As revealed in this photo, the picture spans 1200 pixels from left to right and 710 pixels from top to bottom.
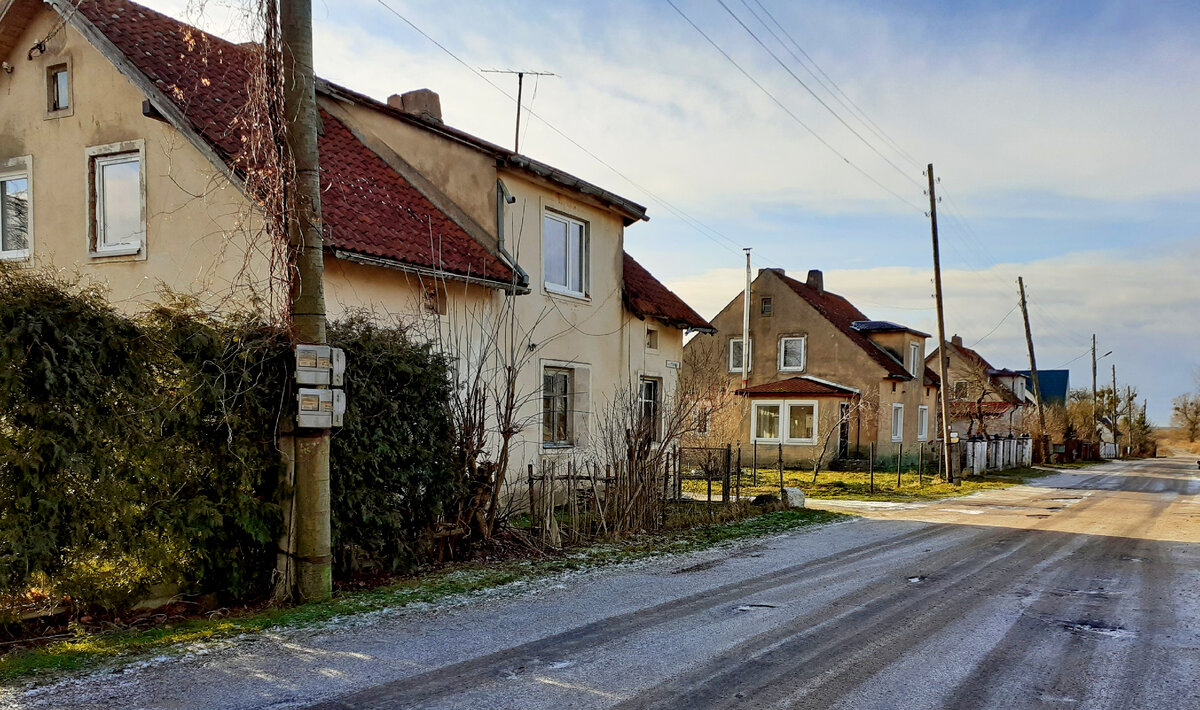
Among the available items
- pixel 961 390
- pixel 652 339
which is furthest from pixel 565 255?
pixel 961 390

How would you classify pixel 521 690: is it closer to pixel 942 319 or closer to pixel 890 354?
pixel 942 319

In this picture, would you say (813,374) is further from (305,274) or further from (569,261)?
(305,274)

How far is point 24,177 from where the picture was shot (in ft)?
42.4

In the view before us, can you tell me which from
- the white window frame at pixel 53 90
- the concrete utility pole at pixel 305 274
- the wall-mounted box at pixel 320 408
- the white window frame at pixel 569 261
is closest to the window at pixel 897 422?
the white window frame at pixel 569 261

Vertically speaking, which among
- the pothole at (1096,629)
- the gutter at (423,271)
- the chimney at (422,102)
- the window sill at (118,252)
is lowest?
the pothole at (1096,629)

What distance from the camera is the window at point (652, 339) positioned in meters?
18.8

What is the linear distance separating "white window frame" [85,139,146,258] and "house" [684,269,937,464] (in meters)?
22.6

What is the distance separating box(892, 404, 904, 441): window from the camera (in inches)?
1347

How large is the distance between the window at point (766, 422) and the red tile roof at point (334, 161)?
21.0 m

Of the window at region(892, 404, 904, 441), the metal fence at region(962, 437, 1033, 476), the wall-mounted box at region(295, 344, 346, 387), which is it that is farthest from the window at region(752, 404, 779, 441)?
the wall-mounted box at region(295, 344, 346, 387)

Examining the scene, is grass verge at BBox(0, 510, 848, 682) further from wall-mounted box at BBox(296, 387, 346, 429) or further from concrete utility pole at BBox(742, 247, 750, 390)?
concrete utility pole at BBox(742, 247, 750, 390)

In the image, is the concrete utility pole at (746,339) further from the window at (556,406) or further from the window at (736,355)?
the window at (556,406)

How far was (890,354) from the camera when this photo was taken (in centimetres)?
3534

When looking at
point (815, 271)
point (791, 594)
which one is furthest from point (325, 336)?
point (815, 271)
